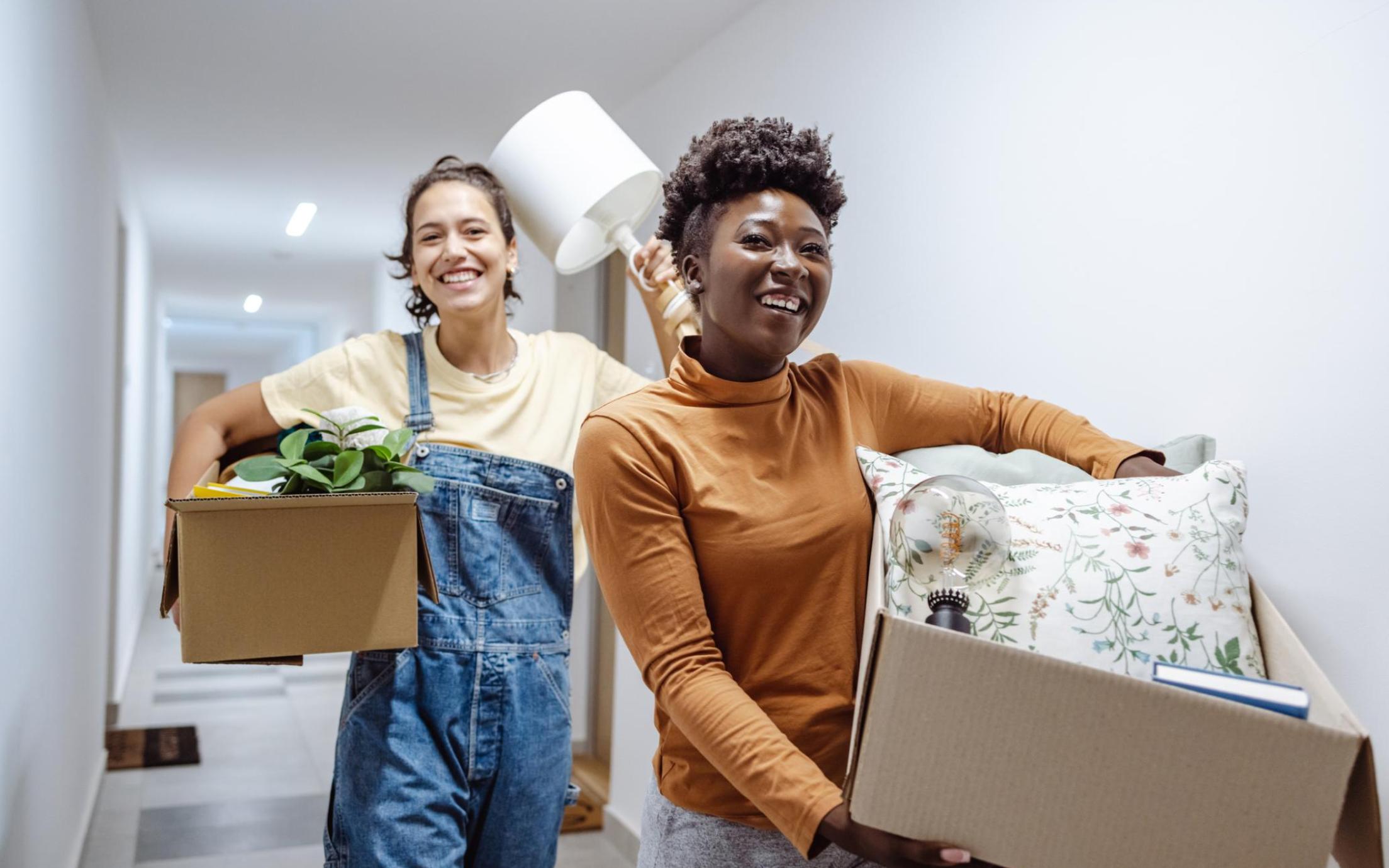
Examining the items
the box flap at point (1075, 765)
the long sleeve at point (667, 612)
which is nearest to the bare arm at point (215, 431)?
the long sleeve at point (667, 612)

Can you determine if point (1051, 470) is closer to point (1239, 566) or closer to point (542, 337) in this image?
point (1239, 566)

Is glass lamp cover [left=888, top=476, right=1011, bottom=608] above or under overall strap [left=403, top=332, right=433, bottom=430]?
under

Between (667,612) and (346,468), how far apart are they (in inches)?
20.4

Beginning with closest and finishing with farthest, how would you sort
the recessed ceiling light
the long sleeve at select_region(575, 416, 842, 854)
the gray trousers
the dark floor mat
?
the long sleeve at select_region(575, 416, 842, 854)
the gray trousers
the recessed ceiling light
the dark floor mat

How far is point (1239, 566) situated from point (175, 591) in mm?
1246

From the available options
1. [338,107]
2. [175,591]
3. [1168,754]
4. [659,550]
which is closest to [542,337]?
[175,591]

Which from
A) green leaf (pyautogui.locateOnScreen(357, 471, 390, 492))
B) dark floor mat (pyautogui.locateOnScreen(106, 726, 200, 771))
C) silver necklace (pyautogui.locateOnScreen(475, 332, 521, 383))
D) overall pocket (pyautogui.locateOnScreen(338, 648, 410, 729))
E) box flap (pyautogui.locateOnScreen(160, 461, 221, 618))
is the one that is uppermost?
silver necklace (pyautogui.locateOnScreen(475, 332, 521, 383))

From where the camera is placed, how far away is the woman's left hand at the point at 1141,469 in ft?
4.03

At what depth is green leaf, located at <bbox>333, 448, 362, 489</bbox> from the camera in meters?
1.37

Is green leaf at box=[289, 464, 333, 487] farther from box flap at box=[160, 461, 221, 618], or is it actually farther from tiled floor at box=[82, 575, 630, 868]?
tiled floor at box=[82, 575, 630, 868]

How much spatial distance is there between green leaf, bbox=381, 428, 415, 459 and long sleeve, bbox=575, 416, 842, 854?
369 mm

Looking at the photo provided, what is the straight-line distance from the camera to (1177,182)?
1603 mm

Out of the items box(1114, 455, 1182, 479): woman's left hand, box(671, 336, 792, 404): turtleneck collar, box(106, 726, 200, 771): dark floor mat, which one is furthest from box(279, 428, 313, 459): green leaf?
box(106, 726, 200, 771): dark floor mat

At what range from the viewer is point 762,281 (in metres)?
1.16
